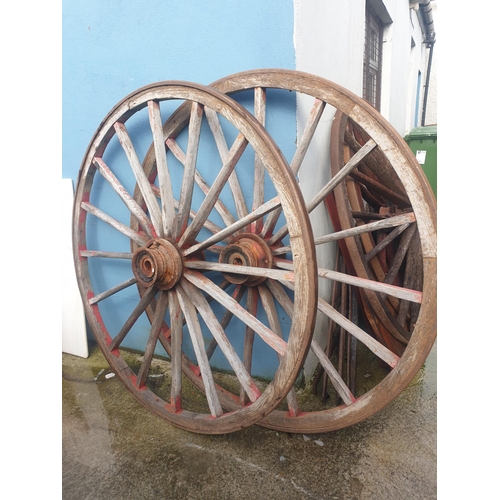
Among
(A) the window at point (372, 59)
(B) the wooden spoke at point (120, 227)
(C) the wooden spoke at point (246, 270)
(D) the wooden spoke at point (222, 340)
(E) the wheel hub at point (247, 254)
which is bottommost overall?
(D) the wooden spoke at point (222, 340)

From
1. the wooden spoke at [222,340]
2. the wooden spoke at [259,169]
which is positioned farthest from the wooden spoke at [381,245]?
the wooden spoke at [222,340]

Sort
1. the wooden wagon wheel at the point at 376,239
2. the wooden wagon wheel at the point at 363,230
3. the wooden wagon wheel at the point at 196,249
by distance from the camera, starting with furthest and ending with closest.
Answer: the wooden wagon wheel at the point at 376,239
the wooden wagon wheel at the point at 363,230
the wooden wagon wheel at the point at 196,249

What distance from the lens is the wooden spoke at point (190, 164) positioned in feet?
6.88

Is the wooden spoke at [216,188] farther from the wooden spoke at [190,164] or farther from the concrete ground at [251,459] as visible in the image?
the concrete ground at [251,459]

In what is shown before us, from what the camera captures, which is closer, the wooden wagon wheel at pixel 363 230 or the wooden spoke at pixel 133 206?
the wooden wagon wheel at pixel 363 230

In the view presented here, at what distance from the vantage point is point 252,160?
8.13 ft

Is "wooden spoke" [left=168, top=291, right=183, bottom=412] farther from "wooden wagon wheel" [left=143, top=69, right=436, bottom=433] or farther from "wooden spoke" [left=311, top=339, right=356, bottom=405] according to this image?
"wooden spoke" [left=311, top=339, right=356, bottom=405]

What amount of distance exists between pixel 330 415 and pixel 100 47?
A: 2.87 metres

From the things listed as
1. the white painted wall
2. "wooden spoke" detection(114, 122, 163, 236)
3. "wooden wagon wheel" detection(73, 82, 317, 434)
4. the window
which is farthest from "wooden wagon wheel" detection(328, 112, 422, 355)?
the window

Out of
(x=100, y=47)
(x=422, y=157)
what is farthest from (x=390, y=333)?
(x=422, y=157)

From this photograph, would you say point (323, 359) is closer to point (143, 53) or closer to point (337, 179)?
point (337, 179)

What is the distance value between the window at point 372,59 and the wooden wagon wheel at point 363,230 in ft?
9.47

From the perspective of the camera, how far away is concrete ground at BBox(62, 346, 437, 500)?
1906 mm

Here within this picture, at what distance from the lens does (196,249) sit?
2119 mm
